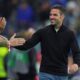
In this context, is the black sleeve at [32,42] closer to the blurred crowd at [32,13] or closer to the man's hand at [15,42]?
the man's hand at [15,42]

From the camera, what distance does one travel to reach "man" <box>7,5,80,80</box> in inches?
406

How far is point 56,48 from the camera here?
1032cm

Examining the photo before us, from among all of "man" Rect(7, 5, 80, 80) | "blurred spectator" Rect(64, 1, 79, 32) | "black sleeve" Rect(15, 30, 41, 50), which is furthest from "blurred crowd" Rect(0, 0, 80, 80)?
"man" Rect(7, 5, 80, 80)

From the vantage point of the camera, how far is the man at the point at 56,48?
10.3 metres

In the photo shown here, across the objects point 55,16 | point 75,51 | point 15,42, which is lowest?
point 75,51

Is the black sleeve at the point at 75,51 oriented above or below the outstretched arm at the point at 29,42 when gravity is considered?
below

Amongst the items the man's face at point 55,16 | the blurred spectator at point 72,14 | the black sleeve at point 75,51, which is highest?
the blurred spectator at point 72,14

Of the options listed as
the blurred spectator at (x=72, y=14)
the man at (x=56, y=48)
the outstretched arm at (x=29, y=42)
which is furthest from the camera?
the blurred spectator at (x=72, y=14)

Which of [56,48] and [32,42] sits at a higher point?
[32,42]

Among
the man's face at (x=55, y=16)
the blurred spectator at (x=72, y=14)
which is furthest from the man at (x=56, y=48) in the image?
the blurred spectator at (x=72, y=14)

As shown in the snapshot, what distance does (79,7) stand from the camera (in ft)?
60.7

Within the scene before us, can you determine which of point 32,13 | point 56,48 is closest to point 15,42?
point 56,48

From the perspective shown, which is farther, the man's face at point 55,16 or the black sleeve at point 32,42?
the black sleeve at point 32,42

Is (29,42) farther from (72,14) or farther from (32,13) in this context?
(32,13)
